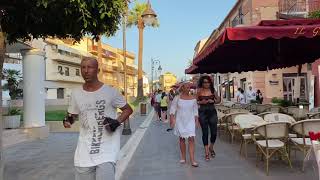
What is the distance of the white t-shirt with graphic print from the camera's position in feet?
15.4

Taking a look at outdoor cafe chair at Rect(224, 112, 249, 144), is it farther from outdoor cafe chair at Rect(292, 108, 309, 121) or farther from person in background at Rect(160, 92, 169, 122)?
person in background at Rect(160, 92, 169, 122)

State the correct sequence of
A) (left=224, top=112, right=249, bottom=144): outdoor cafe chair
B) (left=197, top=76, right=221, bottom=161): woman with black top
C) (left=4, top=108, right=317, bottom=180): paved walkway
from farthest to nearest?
1. (left=224, top=112, right=249, bottom=144): outdoor cafe chair
2. (left=197, top=76, right=221, bottom=161): woman with black top
3. (left=4, top=108, right=317, bottom=180): paved walkway

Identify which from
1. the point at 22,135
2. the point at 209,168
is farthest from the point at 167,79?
the point at 209,168

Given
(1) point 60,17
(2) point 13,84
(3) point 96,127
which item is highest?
(1) point 60,17

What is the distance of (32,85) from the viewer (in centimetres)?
1605

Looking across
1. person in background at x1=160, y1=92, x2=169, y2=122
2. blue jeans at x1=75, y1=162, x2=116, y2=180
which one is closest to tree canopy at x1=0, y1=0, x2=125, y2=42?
blue jeans at x1=75, y1=162, x2=116, y2=180

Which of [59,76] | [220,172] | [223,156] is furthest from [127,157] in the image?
[59,76]

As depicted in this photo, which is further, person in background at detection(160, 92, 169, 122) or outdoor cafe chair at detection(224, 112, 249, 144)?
person in background at detection(160, 92, 169, 122)

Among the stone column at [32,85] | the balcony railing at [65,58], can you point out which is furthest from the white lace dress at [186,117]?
the balcony railing at [65,58]

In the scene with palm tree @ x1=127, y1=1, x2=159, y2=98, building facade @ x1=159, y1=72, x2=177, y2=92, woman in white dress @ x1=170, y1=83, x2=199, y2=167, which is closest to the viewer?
woman in white dress @ x1=170, y1=83, x2=199, y2=167

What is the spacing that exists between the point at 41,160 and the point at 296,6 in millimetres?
34665

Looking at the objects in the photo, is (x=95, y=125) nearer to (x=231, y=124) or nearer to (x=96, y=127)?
(x=96, y=127)

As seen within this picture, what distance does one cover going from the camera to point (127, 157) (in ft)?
36.9

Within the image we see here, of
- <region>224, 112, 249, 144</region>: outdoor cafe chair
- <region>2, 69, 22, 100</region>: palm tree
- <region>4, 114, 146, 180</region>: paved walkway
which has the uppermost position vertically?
<region>2, 69, 22, 100</region>: palm tree
